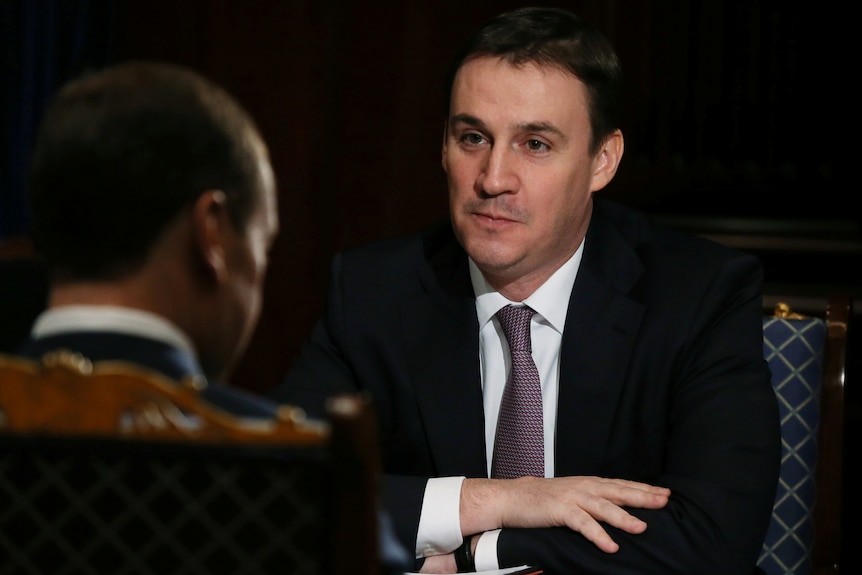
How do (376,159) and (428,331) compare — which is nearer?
(428,331)

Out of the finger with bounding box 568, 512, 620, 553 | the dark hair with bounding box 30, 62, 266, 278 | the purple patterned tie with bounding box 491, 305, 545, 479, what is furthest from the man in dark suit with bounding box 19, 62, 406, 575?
the purple patterned tie with bounding box 491, 305, 545, 479

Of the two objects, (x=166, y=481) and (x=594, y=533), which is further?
(x=594, y=533)

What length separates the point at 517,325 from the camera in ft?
7.42

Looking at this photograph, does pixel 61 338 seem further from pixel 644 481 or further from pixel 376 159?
pixel 376 159

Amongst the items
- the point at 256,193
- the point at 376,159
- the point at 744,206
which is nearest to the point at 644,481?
the point at 256,193

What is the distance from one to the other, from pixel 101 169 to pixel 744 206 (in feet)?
14.2

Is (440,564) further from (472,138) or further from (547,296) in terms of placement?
(472,138)

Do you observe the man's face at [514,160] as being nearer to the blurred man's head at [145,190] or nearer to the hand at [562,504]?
the hand at [562,504]

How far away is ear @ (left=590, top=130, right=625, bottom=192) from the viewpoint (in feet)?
7.74

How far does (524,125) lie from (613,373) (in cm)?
47

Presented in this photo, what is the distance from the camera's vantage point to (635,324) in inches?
88.2

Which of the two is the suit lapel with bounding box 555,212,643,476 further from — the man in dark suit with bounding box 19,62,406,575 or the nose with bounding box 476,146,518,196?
the man in dark suit with bounding box 19,62,406,575

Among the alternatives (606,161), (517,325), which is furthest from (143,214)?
(606,161)

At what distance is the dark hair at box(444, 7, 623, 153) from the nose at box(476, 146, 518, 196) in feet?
0.53
